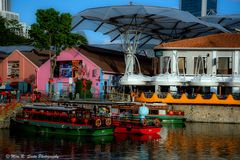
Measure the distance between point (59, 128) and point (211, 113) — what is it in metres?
20.8

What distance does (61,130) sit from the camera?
44.9 meters

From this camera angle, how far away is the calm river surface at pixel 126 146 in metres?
34.4

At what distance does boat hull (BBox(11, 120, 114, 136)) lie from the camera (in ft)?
143

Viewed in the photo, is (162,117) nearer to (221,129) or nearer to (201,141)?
(221,129)

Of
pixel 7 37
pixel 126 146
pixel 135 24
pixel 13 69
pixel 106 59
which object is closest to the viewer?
pixel 126 146

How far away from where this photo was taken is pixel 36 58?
7812cm

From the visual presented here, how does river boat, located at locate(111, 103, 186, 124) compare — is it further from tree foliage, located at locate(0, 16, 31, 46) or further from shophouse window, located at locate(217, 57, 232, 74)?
tree foliage, located at locate(0, 16, 31, 46)

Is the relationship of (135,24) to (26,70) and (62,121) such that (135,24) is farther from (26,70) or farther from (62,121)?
(62,121)

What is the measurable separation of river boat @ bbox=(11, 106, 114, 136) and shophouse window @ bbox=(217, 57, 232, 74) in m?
25.1

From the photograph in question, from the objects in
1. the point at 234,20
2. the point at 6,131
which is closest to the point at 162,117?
the point at 6,131

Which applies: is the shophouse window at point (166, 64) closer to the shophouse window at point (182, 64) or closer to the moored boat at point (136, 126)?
the shophouse window at point (182, 64)

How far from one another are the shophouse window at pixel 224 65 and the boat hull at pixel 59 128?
1026 inches

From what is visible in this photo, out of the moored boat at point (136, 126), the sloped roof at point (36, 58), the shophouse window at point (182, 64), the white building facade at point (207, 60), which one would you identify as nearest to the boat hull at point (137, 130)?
the moored boat at point (136, 126)

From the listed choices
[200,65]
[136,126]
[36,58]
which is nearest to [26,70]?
[36,58]
